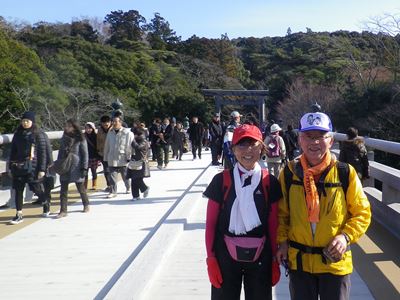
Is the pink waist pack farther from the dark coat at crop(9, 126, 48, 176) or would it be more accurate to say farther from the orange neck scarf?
the dark coat at crop(9, 126, 48, 176)

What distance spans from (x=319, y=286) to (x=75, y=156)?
506 cm

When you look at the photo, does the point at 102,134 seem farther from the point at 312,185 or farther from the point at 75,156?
the point at 312,185

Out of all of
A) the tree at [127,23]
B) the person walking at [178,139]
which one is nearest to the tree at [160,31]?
the tree at [127,23]

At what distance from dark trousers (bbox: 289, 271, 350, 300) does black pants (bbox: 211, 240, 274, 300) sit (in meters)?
0.16

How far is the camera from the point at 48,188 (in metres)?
7.10

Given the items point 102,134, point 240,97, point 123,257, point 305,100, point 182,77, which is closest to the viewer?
point 123,257

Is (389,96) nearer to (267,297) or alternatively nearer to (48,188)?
(48,188)

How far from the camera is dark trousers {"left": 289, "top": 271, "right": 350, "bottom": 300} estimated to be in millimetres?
2564

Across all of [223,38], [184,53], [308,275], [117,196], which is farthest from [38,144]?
[223,38]

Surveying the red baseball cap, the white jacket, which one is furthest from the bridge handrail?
the white jacket

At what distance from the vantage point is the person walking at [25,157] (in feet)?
21.4

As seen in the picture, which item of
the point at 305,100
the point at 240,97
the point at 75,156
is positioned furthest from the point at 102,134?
the point at 305,100

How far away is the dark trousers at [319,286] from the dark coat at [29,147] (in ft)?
15.7

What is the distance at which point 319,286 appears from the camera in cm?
263
